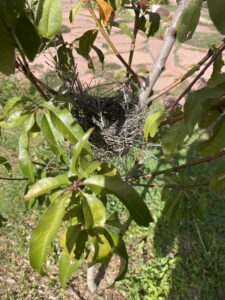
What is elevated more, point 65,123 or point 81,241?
point 65,123

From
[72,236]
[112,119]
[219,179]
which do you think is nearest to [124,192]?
[72,236]

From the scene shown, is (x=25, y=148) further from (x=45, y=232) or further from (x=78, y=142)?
(x=45, y=232)

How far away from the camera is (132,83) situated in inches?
47.7

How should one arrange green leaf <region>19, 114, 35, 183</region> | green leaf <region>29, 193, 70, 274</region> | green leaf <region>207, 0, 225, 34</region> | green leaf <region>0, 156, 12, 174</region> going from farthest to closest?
green leaf <region>0, 156, 12, 174</region>, green leaf <region>19, 114, 35, 183</region>, green leaf <region>29, 193, 70, 274</region>, green leaf <region>207, 0, 225, 34</region>

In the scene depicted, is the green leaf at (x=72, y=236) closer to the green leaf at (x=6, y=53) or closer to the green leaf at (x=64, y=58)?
the green leaf at (x=6, y=53)

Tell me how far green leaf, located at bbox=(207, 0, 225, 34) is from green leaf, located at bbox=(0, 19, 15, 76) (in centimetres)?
37

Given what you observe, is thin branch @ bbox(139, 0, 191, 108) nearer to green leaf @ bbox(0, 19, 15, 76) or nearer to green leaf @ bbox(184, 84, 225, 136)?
green leaf @ bbox(184, 84, 225, 136)

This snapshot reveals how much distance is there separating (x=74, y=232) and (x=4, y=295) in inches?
56.1

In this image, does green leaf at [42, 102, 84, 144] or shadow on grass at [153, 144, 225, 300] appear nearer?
green leaf at [42, 102, 84, 144]

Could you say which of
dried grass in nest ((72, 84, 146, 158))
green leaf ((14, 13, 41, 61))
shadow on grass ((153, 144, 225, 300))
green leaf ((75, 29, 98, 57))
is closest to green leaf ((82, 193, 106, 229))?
green leaf ((14, 13, 41, 61))

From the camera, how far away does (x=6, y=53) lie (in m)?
0.70

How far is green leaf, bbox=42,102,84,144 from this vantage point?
85cm

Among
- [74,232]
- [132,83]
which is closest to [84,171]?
[74,232]

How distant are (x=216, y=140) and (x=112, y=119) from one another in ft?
1.56
